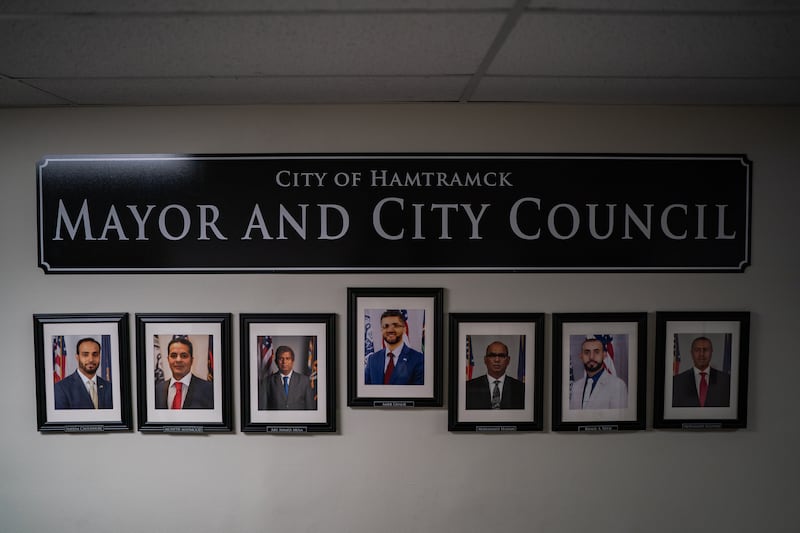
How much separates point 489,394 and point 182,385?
4.01 ft

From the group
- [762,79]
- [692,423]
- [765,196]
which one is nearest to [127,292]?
[692,423]

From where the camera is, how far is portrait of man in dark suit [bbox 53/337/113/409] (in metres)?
2.00

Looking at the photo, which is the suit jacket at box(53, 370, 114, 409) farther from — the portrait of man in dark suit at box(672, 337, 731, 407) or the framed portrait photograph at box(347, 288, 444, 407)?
the portrait of man in dark suit at box(672, 337, 731, 407)

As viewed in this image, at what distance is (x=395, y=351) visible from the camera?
1997 millimetres

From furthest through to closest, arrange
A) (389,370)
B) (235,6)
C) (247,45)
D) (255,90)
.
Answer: (389,370), (255,90), (247,45), (235,6)

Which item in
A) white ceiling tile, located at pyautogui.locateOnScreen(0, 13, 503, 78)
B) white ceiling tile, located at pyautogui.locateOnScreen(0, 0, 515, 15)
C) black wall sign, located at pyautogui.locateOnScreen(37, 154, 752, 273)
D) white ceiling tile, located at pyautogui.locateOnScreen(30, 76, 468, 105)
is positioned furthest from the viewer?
black wall sign, located at pyautogui.locateOnScreen(37, 154, 752, 273)

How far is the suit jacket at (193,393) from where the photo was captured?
200 centimetres

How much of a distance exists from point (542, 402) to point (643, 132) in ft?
3.76

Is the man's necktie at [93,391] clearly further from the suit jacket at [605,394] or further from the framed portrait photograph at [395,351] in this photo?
the suit jacket at [605,394]

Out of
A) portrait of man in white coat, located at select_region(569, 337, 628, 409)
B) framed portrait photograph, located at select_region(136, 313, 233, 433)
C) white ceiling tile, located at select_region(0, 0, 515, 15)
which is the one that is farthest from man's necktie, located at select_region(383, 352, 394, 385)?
white ceiling tile, located at select_region(0, 0, 515, 15)

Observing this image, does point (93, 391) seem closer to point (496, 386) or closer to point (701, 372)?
point (496, 386)

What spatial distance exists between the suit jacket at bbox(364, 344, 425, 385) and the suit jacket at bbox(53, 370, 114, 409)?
104 centimetres

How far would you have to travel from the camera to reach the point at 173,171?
1.99 m

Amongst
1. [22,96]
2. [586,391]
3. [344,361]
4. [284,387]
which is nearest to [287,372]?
[284,387]
